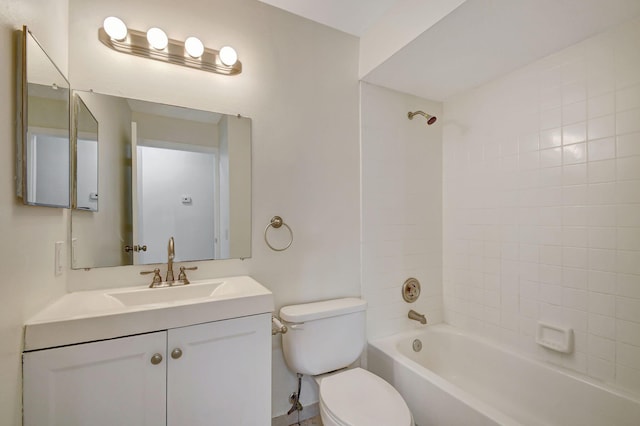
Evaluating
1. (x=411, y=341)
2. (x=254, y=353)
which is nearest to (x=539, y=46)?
(x=411, y=341)

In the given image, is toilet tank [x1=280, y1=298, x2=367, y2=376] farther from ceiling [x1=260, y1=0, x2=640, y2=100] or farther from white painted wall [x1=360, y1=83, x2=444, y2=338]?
ceiling [x1=260, y1=0, x2=640, y2=100]

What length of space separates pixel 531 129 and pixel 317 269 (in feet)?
5.19

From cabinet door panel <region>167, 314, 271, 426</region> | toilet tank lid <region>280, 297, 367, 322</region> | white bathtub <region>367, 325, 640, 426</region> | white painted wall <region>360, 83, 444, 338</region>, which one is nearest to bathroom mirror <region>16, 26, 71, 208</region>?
cabinet door panel <region>167, 314, 271, 426</region>

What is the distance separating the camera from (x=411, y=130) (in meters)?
2.18

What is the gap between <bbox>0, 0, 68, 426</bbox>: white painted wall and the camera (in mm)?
790

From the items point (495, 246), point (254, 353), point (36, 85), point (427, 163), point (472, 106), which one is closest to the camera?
point (36, 85)

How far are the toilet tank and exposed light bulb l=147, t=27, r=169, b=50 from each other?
148 cm

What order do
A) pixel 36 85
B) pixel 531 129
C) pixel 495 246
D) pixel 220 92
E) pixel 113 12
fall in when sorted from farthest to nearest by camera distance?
pixel 495 246
pixel 531 129
pixel 220 92
pixel 113 12
pixel 36 85

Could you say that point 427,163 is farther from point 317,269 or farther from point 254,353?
point 254,353

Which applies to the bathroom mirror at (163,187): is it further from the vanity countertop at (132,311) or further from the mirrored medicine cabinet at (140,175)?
the vanity countertop at (132,311)

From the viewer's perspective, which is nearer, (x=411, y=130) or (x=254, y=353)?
(x=254, y=353)

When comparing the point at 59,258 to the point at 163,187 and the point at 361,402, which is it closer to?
the point at 163,187

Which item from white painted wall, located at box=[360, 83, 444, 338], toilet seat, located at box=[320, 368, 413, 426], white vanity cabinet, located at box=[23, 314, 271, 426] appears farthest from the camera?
white painted wall, located at box=[360, 83, 444, 338]

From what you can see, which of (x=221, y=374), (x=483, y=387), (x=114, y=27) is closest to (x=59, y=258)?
(x=221, y=374)
